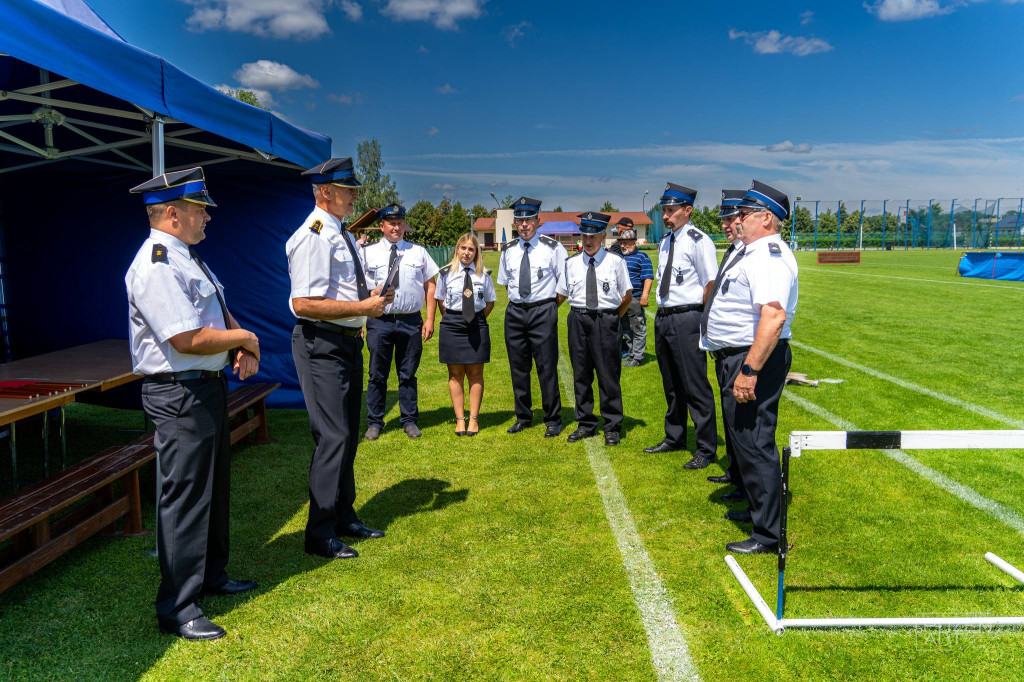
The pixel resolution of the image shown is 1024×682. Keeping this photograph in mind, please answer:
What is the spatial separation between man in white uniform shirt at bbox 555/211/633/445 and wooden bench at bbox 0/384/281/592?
11.6 ft

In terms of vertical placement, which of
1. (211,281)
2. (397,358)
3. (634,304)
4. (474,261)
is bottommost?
(397,358)

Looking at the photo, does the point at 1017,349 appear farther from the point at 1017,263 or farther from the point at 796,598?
the point at 1017,263

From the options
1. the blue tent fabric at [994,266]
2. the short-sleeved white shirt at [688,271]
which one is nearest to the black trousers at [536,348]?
the short-sleeved white shirt at [688,271]

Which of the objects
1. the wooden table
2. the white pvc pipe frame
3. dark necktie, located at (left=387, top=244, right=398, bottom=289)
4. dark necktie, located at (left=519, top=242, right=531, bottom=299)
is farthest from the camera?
dark necktie, located at (left=387, top=244, right=398, bottom=289)

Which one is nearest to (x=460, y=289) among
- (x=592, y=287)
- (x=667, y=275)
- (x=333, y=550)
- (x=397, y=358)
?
(x=397, y=358)

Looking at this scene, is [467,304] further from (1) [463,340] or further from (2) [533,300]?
(2) [533,300]

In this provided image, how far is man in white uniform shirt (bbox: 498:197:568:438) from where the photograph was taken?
20.7 feet

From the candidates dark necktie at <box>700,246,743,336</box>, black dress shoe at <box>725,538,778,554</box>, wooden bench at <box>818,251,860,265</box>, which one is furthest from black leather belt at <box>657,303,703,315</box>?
wooden bench at <box>818,251,860,265</box>

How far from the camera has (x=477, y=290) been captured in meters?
6.47

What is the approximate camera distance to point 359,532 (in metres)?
4.29

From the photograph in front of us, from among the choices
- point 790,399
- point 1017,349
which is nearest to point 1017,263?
point 1017,349

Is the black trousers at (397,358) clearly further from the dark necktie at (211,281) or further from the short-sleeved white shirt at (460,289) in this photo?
the dark necktie at (211,281)

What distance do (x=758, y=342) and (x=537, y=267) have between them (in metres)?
2.91

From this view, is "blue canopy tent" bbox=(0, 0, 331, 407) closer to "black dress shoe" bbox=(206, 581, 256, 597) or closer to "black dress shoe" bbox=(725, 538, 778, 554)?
"black dress shoe" bbox=(206, 581, 256, 597)
